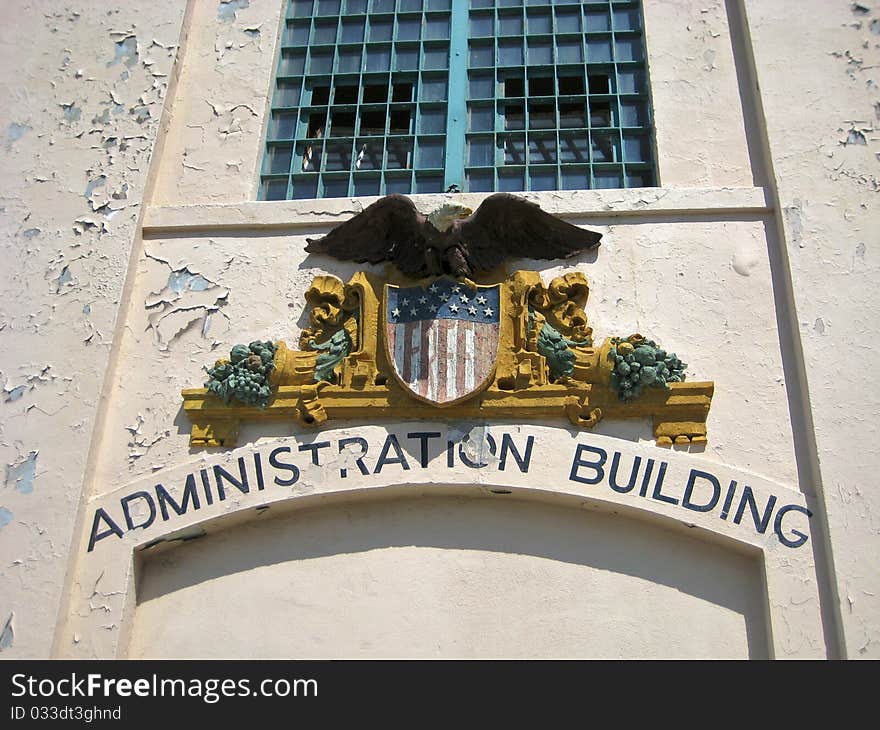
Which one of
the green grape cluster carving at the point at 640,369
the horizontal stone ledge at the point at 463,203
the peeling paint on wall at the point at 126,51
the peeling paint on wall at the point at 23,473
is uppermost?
the peeling paint on wall at the point at 126,51

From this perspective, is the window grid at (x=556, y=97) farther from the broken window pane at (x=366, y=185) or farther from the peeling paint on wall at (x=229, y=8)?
the peeling paint on wall at (x=229, y=8)

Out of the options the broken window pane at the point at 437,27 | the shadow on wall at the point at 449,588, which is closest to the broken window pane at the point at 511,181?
the broken window pane at the point at 437,27

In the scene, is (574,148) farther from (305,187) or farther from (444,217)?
(305,187)

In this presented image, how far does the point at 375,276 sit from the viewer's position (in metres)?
7.01

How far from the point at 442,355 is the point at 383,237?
3.37ft

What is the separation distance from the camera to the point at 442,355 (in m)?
6.52

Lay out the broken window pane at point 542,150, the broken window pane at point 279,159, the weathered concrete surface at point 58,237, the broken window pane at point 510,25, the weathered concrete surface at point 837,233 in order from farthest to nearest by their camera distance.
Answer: the broken window pane at point 510,25
the broken window pane at point 279,159
the broken window pane at point 542,150
the weathered concrete surface at point 58,237
the weathered concrete surface at point 837,233

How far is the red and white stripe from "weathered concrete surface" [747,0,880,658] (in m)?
2.01

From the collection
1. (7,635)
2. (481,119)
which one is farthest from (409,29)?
(7,635)

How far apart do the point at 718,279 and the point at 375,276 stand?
2.31 m

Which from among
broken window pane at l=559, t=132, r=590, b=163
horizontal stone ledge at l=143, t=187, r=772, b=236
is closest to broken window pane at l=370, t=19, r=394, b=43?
broken window pane at l=559, t=132, r=590, b=163

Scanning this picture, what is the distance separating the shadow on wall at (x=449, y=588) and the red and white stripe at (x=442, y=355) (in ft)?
2.35

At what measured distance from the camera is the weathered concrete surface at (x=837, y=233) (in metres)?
5.88

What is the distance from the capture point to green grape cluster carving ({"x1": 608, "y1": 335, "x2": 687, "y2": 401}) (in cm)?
635
